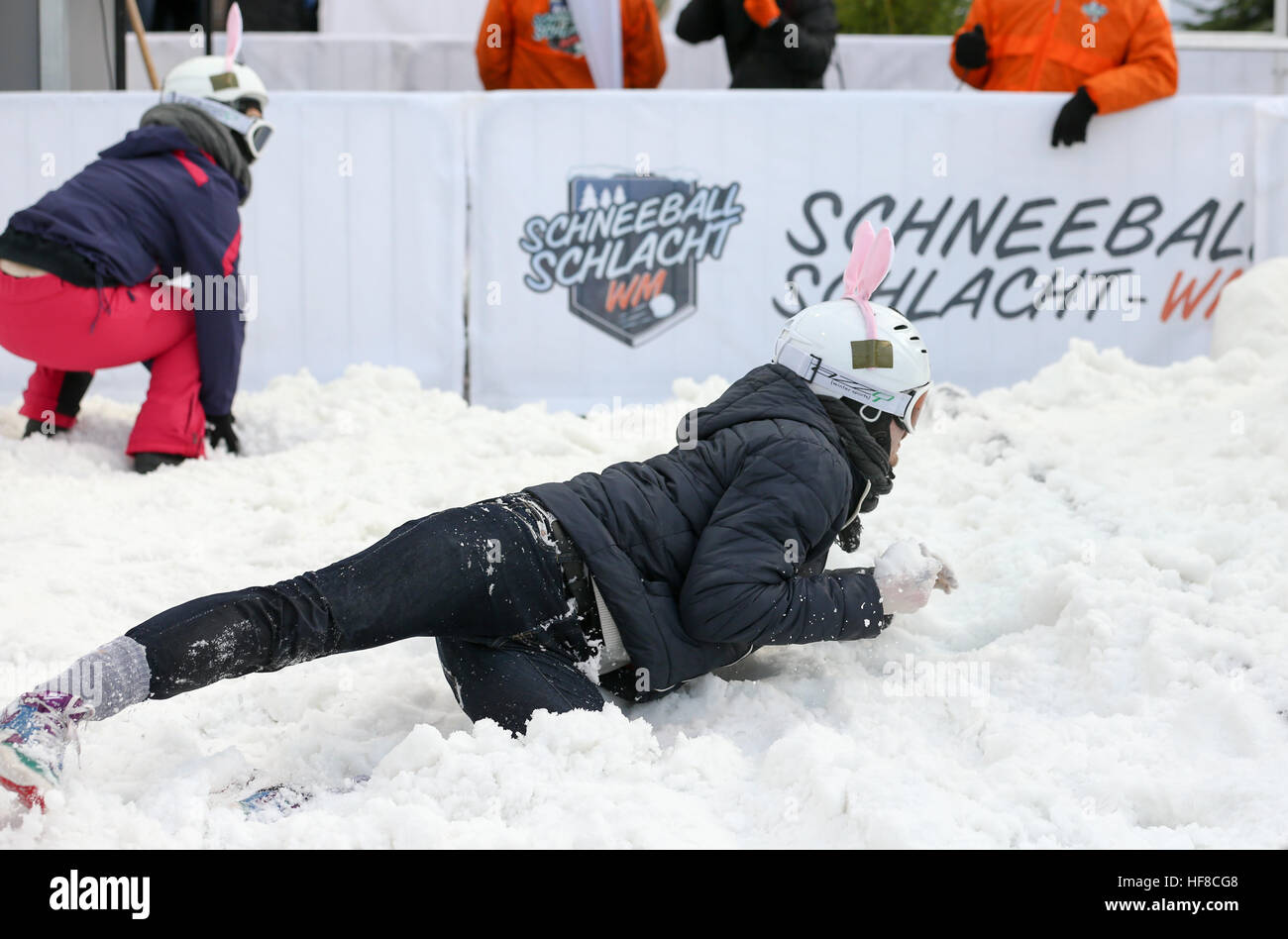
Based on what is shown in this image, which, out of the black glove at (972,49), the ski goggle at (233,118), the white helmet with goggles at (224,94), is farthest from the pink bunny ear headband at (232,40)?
the black glove at (972,49)

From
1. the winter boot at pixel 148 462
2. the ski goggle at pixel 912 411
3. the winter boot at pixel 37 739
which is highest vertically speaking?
the ski goggle at pixel 912 411

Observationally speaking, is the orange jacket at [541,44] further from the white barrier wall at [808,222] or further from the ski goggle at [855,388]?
the ski goggle at [855,388]

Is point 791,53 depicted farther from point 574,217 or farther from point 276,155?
point 276,155

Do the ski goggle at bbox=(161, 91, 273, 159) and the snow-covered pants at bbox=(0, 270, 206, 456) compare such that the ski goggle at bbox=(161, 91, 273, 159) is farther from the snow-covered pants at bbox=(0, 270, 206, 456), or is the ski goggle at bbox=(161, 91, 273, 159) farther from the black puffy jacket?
the black puffy jacket

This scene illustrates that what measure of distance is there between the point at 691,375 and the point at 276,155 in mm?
2051

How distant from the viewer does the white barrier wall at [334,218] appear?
5668mm

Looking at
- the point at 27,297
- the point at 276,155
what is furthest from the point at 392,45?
the point at 27,297

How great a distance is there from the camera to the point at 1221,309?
4.75 m

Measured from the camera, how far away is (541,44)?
6520 millimetres

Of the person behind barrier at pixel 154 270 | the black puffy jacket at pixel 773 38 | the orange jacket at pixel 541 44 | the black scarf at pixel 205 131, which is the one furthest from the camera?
the orange jacket at pixel 541 44

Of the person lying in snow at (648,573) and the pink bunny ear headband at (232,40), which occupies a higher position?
the pink bunny ear headband at (232,40)

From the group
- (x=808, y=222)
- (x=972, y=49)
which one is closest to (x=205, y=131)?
(x=808, y=222)

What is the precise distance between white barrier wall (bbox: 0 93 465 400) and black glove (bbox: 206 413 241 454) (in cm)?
93

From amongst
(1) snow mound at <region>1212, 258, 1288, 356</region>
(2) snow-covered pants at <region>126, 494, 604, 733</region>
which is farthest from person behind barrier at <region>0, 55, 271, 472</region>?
(1) snow mound at <region>1212, 258, 1288, 356</region>
